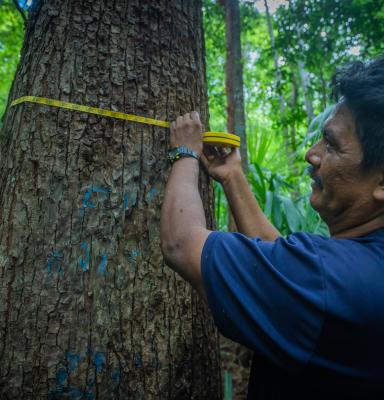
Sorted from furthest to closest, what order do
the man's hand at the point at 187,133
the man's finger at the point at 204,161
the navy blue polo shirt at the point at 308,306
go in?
the man's finger at the point at 204,161
the man's hand at the point at 187,133
the navy blue polo shirt at the point at 308,306

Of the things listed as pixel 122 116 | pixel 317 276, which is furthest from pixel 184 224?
pixel 122 116

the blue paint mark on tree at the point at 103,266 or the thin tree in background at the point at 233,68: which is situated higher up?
the thin tree in background at the point at 233,68

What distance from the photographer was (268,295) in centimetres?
101

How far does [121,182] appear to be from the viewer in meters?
1.40

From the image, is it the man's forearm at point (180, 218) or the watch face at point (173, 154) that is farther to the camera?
the watch face at point (173, 154)

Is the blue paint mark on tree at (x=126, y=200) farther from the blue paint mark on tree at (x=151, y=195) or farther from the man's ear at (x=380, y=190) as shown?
the man's ear at (x=380, y=190)

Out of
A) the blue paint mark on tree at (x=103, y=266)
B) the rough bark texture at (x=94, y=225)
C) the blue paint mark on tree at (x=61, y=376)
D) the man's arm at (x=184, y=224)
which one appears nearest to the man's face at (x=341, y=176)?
the man's arm at (x=184, y=224)

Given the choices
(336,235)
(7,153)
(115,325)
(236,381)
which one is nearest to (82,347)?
(115,325)

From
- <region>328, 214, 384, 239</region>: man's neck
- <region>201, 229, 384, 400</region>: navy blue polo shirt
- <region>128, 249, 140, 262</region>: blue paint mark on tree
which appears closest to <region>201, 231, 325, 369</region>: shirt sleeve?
<region>201, 229, 384, 400</region>: navy blue polo shirt

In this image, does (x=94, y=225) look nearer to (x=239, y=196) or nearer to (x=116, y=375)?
(x=116, y=375)

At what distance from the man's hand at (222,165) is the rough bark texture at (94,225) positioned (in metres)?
0.25

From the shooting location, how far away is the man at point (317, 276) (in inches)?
39.2

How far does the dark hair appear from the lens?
1.20 metres

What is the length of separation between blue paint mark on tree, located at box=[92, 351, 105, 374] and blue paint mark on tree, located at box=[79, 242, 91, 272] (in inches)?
11.5
